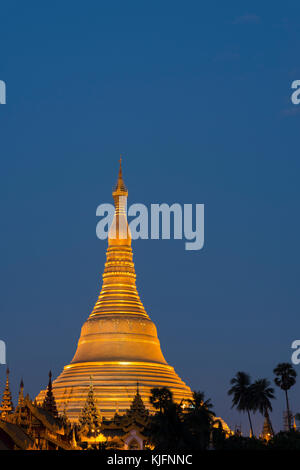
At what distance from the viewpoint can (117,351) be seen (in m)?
110

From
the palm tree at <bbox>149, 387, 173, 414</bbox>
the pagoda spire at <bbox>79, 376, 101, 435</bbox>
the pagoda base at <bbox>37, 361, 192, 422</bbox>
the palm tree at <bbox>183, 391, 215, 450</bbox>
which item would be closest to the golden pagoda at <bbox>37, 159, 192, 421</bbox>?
the pagoda base at <bbox>37, 361, 192, 422</bbox>

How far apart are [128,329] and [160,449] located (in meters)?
51.8

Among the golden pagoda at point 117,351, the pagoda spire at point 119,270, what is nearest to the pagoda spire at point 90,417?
the golden pagoda at point 117,351

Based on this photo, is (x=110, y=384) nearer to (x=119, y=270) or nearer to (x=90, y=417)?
(x=90, y=417)

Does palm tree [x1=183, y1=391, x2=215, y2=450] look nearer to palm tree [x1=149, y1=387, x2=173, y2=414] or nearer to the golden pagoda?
palm tree [x1=149, y1=387, x2=173, y2=414]

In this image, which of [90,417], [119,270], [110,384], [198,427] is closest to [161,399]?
[198,427]

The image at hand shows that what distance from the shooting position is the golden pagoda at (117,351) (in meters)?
105

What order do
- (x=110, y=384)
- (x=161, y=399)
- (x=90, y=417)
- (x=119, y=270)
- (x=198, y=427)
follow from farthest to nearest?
(x=119, y=270), (x=110, y=384), (x=90, y=417), (x=161, y=399), (x=198, y=427)

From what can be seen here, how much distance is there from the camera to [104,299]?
379 ft

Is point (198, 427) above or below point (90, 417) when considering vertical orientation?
below

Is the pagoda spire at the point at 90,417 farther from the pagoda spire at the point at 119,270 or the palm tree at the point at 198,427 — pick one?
the palm tree at the point at 198,427

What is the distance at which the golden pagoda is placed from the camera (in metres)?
105

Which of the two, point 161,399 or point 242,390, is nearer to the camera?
point 161,399

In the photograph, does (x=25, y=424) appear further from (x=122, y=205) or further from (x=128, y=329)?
(x=122, y=205)
